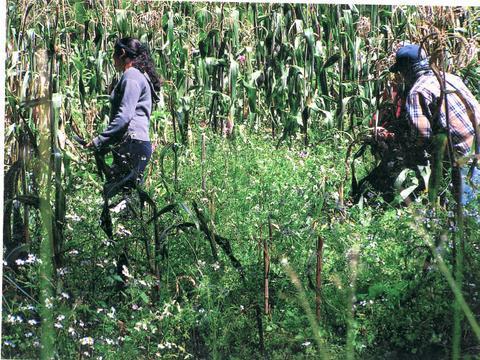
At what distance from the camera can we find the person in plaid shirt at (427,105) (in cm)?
319

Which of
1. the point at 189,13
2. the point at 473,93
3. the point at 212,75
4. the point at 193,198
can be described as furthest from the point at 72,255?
the point at 473,93

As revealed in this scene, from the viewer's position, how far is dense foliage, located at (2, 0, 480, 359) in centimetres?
284

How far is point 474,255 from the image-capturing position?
2.83 metres

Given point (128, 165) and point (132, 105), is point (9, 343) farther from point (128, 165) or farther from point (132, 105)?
point (132, 105)

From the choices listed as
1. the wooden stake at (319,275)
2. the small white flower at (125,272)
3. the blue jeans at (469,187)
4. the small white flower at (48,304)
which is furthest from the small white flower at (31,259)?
the blue jeans at (469,187)

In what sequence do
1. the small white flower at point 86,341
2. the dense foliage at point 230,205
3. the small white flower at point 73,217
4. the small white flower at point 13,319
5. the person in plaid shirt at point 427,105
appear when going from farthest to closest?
the person in plaid shirt at point 427,105 < the small white flower at point 73,217 < the dense foliage at point 230,205 < the small white flower at point 13,319 < the small white flower at point 86,341

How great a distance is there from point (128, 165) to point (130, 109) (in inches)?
18.0

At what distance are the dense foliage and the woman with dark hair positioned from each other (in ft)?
0.35

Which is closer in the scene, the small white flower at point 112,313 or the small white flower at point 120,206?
the small white flower at point 112,313

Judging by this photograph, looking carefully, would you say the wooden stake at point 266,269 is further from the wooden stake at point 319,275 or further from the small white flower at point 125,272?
the small white flower at point 125,272

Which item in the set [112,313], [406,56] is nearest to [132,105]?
[112,313]

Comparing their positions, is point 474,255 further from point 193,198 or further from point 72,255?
point 72,255

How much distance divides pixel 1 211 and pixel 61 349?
563mm

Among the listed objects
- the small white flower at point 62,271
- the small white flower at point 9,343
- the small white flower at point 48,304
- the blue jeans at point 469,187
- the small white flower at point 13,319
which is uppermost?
the blue jeans at point 469,187
